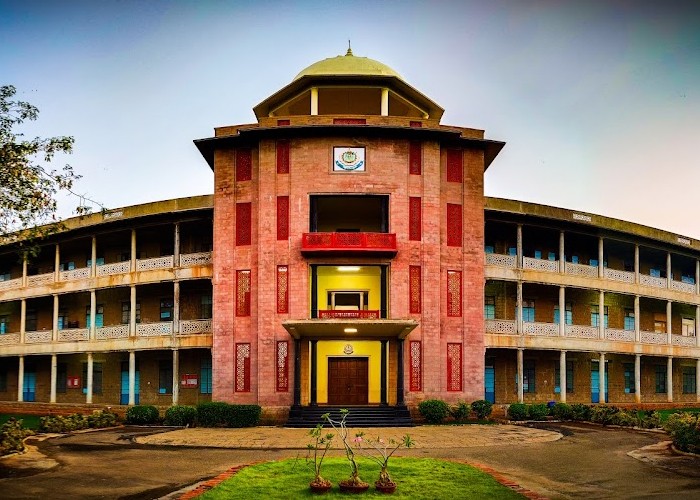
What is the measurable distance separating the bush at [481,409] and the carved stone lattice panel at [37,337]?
77.0 feet

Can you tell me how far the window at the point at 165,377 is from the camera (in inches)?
1454

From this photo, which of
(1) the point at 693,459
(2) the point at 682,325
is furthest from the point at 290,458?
(2) the point at 682,325

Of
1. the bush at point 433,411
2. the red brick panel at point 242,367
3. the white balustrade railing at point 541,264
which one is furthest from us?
the white balustrade railing at point 541,264

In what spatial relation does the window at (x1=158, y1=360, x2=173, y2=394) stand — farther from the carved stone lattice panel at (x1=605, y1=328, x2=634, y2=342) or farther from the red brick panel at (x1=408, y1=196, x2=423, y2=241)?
the carved stone lattice panel at (x1=605, y1=328, x2=634, y2=342)

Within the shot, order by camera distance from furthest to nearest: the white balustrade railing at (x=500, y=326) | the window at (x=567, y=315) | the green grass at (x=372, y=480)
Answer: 1. the window at (x=567, y=315)
2. the white balustrade railing at (x=500, y=326)
3. the green grass at (x=372, y=480)

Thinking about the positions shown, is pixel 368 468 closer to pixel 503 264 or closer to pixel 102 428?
pixel 102 428

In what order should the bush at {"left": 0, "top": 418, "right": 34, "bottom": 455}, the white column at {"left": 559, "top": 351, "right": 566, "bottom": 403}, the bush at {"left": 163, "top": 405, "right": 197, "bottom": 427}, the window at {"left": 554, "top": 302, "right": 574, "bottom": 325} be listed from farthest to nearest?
the window at {"left": 554, "top": 302, "right": 574, "bottom": 325} < the white column at {"left": 559, "top": 351, "right": 566, "bottom": 403} < the bush at {"left": 163, "top": 405, "right": 197, "bottom": 427} < the bush at {"left": 0, "top": 418, "right": 34, "bottom": 455}

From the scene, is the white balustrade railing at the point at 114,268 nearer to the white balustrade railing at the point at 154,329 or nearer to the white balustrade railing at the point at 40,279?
the white balustrade railing at the point at 154,329

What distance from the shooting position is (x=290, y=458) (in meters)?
18.4

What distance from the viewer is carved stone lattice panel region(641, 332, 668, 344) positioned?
39.7 meters

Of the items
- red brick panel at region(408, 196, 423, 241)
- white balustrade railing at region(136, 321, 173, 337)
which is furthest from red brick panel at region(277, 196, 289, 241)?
white balustrade railing at region(136, 321, 173, 337)

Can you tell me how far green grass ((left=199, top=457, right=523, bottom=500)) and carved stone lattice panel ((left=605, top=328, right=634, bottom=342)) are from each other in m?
23.6

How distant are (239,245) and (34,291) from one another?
14.8 meters

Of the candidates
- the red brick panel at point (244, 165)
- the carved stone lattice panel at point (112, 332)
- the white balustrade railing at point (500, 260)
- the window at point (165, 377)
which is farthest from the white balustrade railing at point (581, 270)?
the carved stone lattice panel at point (112, 332)
